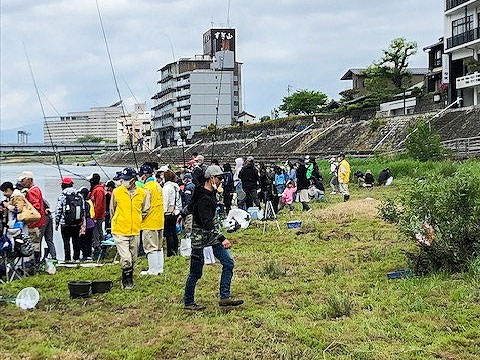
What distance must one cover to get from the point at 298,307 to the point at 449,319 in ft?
5.60

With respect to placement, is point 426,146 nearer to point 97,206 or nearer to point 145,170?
point 97,206

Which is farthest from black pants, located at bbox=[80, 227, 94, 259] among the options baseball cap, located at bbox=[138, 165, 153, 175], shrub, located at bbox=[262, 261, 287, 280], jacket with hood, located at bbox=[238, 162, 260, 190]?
jacket with hood, located at bbox=[238, 162, 260, 190]

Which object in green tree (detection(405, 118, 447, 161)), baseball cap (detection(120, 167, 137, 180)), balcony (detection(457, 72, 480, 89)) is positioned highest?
balcony (detection(457, 72, 480, 89))

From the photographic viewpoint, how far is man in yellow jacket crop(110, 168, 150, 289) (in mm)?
8477

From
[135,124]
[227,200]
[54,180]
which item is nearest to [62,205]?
[227,200]

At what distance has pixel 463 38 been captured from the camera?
41406 millimetres

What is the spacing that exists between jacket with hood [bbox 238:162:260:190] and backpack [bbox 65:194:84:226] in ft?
18.8

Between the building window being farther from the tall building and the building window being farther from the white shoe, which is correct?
the tall building

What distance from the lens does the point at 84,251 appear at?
11797 millimetres

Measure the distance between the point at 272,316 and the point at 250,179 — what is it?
9248 mm

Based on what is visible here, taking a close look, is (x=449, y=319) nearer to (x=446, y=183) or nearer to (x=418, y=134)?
(x=446, y=183)

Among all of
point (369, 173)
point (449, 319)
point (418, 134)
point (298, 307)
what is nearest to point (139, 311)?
point (298, 307)

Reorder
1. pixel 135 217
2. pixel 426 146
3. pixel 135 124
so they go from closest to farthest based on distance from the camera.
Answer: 1. pixel 135 217
2. pixel 135 124
3. pixel 426 146

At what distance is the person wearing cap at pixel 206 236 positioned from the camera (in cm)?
715
